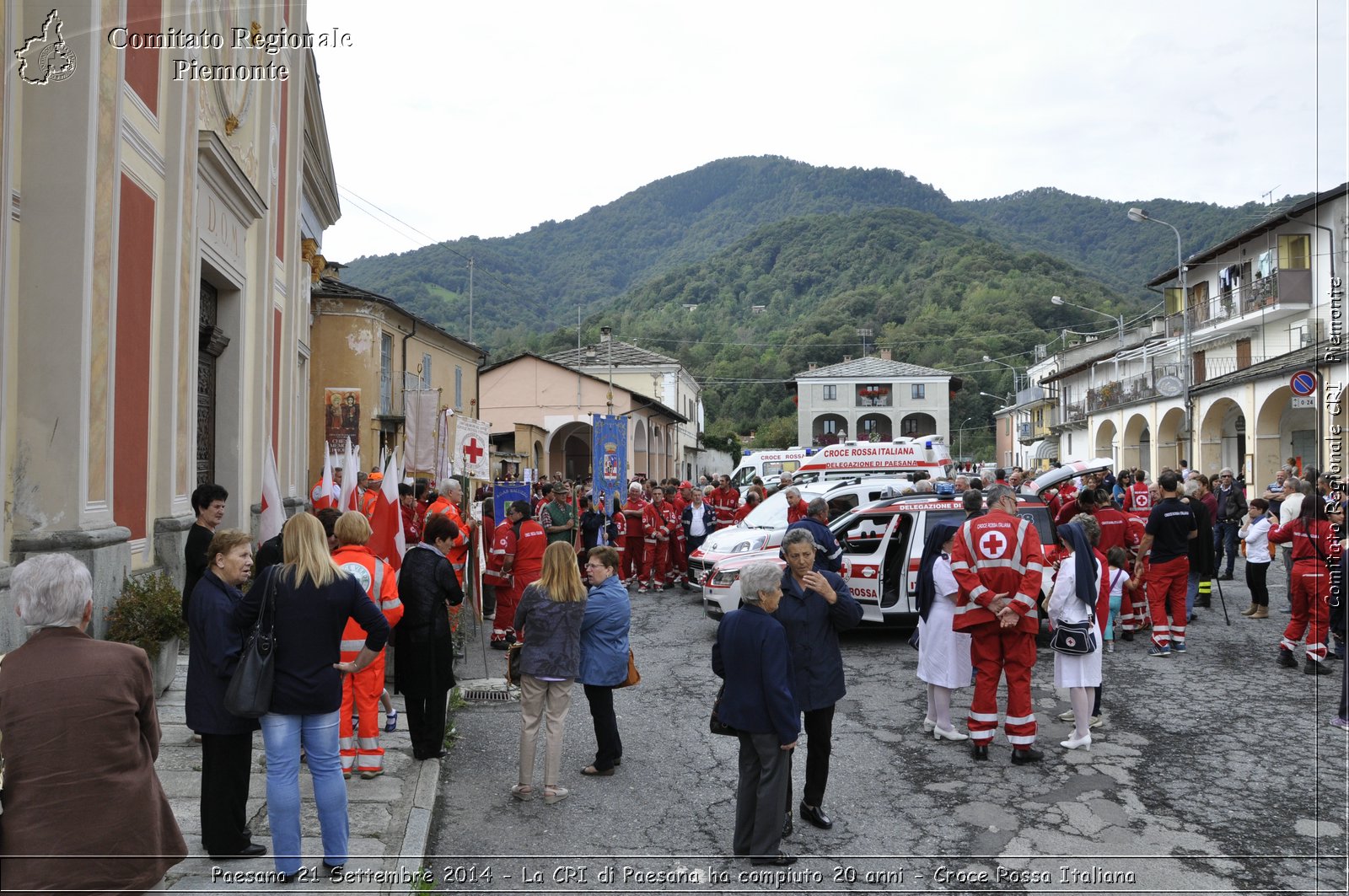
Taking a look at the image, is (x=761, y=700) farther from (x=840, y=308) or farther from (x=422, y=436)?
(x=840, y=308)

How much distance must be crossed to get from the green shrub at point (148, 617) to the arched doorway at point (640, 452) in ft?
138

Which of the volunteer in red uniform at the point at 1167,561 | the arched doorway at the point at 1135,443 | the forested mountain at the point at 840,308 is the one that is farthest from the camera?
the forested mountain at the point at 840,308

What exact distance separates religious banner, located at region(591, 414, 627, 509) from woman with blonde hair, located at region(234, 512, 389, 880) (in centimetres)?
1661

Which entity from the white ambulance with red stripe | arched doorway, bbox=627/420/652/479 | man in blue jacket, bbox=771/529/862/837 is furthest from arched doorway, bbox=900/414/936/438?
man in blue jacket, bbox=771/529/862/837

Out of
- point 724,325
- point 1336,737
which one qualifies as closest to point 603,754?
point 1336,737

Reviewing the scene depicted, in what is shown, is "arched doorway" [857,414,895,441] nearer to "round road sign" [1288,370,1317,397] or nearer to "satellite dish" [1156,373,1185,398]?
"satellite dish" [1156,373,1185,398]

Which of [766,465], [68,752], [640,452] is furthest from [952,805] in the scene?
[640,452]

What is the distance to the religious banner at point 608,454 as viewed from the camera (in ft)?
71.0

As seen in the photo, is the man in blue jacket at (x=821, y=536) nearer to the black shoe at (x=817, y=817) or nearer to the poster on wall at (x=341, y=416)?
the black shoe at (x=817, y=817)

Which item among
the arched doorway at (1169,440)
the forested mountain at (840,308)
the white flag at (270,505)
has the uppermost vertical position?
the forested mountain at (840,308)

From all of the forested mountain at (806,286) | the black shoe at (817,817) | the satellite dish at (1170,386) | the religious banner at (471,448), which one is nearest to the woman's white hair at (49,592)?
the black shoe at (817,817)

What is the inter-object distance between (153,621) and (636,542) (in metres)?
10.9

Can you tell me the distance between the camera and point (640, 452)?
52219mm

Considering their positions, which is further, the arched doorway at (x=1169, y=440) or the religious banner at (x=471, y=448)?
the arched doorway at (x=1169, y=440)
